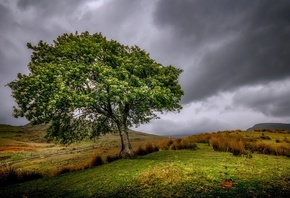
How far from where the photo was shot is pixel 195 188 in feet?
22.6

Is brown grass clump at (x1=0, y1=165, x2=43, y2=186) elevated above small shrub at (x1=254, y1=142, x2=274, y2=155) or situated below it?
below

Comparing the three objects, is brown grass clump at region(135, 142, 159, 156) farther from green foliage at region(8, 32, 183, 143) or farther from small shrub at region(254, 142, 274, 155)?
small shrub at region(254, 142, 274, 155)

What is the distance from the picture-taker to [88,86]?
14.3 m

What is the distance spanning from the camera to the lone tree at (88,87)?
11836mm

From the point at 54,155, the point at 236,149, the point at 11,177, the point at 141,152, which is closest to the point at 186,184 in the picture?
the point at 236,149

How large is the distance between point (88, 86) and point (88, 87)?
16 cm

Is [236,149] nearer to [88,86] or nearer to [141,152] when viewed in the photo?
[141,152]

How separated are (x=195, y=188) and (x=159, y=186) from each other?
4.59 ft

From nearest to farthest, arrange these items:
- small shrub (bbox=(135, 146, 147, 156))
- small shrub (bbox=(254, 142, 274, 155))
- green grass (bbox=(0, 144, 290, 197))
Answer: green grass (bbox=(0, 144, 290, 197))
small shrub (bbox=(254, 142, 274, 155))
small shrub (bbox=(135, 146, 147, 156))

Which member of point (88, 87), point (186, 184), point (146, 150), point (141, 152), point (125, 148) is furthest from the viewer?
point (146, 150)

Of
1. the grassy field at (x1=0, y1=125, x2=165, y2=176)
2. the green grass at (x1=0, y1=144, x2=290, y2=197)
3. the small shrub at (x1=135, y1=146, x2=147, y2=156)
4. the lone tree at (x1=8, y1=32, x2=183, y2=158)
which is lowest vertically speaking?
the grassy field at (x1=0, y1=125, x2=165, y2=176)

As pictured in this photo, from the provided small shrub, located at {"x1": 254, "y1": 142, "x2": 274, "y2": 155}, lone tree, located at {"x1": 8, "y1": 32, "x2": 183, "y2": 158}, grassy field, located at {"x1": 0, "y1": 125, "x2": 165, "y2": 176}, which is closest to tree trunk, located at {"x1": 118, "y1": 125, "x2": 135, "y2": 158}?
lone tree, located at {"x1": 8, "y1": 32, "x2": 183, "y2": 158}

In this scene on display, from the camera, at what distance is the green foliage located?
38.8ft

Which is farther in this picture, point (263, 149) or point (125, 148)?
point (125, 148)
